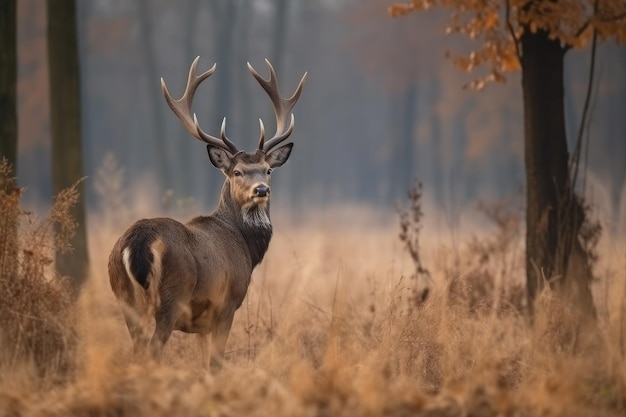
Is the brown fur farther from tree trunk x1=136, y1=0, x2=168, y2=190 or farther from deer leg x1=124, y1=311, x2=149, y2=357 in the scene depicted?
tree trunk x1=136, y1=0, x2=168, y2=190

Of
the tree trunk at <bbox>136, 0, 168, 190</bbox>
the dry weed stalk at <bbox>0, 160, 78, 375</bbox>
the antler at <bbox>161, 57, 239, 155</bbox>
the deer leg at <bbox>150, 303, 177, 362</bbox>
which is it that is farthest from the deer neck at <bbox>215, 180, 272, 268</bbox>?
the tree trunk at <bbox>136, 0, 168, 190</bbox>

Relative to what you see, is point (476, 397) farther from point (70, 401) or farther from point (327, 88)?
point (327, 88)

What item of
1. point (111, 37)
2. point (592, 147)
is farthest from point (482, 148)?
point (111, 37)

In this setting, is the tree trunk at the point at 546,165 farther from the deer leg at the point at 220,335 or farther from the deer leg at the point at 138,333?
the deer leg at the point at 138,333

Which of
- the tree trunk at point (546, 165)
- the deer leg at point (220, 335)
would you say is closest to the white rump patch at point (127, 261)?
the deer leg at point (220, 335)

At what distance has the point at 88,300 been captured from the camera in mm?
7355

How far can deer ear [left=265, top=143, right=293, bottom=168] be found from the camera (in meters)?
9.35

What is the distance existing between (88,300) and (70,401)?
4.79 ft

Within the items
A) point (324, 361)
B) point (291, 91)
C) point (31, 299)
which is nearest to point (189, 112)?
point (31, 299)

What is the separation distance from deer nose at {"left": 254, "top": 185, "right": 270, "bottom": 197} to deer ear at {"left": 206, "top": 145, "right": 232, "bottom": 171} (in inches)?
21.9

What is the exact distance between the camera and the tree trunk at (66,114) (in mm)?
11141

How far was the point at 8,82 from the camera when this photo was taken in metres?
9.56

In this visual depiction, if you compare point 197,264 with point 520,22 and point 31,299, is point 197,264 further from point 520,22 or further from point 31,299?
point 520,22

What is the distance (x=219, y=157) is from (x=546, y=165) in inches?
131
